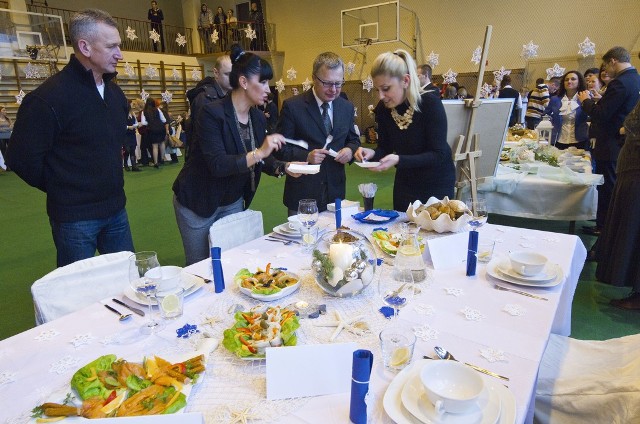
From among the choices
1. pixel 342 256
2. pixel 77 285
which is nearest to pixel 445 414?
pixel 342 256

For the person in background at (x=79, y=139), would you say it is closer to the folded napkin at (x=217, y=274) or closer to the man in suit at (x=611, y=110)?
the folded napkin at (x=217, y=274)

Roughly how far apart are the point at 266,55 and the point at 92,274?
14928 mm

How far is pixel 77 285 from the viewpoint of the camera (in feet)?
4.92

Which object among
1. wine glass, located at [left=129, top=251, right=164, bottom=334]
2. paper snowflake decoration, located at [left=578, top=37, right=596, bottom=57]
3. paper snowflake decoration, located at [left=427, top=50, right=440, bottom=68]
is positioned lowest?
wine glass, located at [left=129, top=251, right=164, bottom=334]

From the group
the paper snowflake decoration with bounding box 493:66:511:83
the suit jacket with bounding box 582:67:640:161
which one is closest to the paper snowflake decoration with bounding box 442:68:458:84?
the paper snowflake decoration with bounding box 493:66:511:83

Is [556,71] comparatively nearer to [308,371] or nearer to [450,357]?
[450,357]

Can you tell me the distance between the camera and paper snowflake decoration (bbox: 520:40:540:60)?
9.98 metres

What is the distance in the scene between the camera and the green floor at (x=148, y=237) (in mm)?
2693

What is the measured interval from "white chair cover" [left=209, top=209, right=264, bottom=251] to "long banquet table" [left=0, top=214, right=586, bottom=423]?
416 millimetres

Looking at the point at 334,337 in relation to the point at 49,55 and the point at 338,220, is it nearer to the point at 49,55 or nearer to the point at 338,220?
the point at 338,220

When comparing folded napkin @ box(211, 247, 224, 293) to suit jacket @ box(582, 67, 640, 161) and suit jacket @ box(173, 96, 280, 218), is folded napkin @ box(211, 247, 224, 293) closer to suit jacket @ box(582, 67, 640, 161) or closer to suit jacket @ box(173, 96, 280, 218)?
suit jacket @ box(173, 96, 280, 218)

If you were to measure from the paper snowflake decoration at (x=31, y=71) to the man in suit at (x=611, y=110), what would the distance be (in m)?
12.6

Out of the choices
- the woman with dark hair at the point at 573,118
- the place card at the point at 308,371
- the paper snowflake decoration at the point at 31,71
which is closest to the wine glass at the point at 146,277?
the place card at the point at 308,371

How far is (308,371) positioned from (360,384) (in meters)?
0.18
